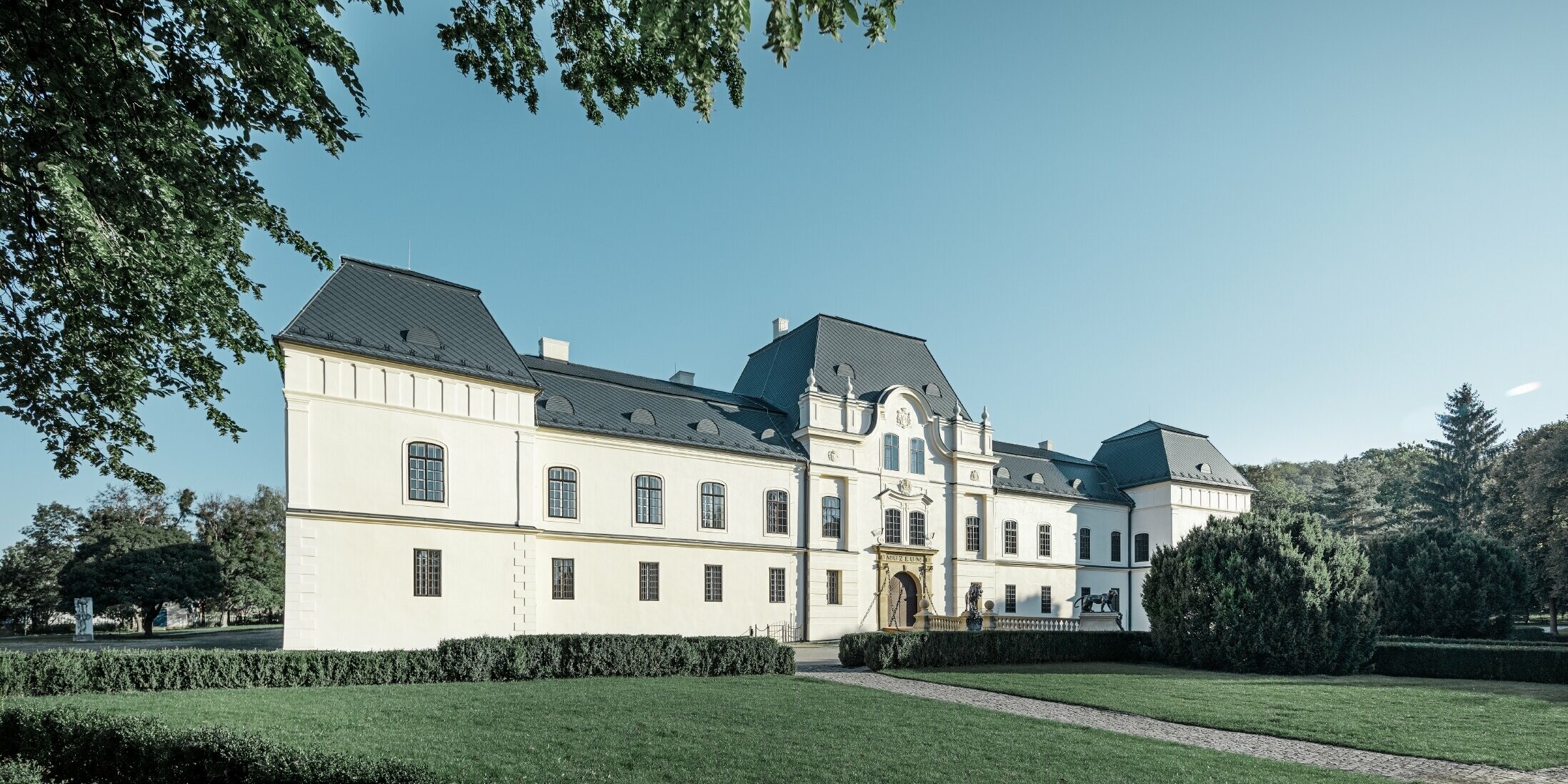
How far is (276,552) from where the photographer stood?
59.1 meters

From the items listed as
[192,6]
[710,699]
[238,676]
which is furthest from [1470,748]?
[238,676]

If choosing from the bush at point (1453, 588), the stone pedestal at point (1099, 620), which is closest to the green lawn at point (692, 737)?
the stone pedestal at point (1099, 620)

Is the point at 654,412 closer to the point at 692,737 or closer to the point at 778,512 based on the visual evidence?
the point at 778,512

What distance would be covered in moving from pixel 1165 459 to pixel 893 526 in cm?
1717

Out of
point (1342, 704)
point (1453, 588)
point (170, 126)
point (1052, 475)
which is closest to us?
point (170, 126)

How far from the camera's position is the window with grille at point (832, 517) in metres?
36.2

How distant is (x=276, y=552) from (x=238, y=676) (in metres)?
48.1

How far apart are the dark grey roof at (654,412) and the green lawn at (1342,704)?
44.1 feet

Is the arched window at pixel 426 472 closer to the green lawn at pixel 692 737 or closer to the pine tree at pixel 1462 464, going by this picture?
the green lawn at pixel 692 737

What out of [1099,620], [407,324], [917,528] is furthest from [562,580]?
[1099,620]

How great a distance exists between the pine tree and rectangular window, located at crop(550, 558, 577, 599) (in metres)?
58.2

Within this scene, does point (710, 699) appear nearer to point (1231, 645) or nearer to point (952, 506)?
point (1231, 645)

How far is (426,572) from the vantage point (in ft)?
86.2

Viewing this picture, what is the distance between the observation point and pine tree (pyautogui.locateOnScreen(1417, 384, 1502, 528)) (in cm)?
5878
